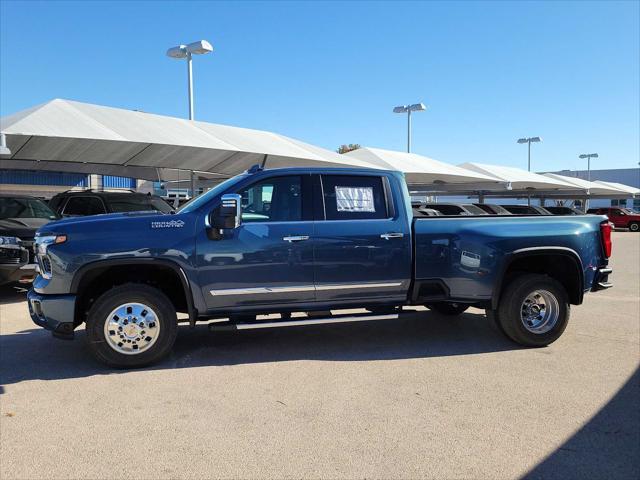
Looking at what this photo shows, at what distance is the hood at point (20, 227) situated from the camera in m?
8.03

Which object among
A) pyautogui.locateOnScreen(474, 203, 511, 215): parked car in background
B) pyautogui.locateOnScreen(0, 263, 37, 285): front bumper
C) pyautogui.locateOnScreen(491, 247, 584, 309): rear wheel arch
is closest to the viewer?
pyautogui.locateOnScreen(491, 247, 584, 309): rear wheel arch

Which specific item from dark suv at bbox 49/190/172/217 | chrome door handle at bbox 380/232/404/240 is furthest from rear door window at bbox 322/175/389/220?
dark suv at bbox 49/190/172/217

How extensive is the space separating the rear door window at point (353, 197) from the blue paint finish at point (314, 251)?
80mm

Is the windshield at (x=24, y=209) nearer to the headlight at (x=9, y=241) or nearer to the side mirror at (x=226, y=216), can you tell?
the headlight at (x=9, y=241)

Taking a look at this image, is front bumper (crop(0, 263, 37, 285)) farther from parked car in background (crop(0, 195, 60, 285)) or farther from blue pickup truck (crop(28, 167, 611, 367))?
blue pickup truck (crop(28, 167, 611, 367))

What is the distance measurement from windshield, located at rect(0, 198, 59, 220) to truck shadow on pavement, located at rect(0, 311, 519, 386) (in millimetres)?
3874

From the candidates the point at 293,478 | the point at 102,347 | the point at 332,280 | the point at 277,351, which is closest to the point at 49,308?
the point at 102,347

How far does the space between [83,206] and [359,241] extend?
8384 millimetres

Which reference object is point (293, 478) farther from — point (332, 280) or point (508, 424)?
point (332, 280)

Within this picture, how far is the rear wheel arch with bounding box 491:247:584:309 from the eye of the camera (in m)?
5.66

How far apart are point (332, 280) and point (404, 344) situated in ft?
4.10

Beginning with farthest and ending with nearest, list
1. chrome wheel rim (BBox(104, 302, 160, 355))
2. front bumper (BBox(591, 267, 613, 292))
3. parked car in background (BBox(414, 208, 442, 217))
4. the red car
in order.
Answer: the red car < parked car in background (BBox(414, 208, 442, 217)) < front bumper (BBox(591, 267, 613, 292)) < chrome wheel rim (BBox(104, 302, 160, 355))

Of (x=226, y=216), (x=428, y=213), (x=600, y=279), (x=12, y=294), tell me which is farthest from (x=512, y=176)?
(x=226, y=216)

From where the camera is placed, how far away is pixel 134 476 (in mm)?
3084
